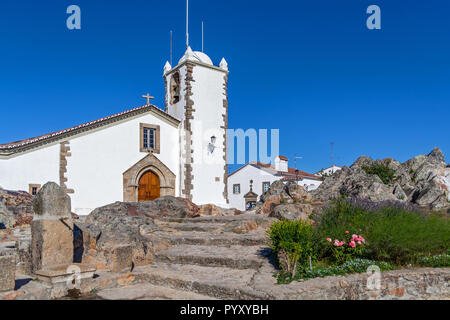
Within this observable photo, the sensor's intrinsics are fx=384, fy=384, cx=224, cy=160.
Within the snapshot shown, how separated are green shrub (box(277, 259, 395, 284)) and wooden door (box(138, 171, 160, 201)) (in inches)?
591

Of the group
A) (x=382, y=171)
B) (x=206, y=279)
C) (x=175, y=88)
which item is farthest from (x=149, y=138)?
(x=206, y=279)

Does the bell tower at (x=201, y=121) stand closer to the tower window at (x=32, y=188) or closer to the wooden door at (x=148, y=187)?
the wooden door at (x=148, y=187)

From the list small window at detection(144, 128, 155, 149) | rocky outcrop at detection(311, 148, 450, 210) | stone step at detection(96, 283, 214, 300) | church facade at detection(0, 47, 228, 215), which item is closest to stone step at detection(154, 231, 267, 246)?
stone step at detection(96, 283, 214, 300)

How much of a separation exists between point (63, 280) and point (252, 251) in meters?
3.93

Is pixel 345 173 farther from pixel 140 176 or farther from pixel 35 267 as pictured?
pixel 35 267

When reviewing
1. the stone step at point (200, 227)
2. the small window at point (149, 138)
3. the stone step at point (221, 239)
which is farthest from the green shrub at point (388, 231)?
the small window at point (149, 138)

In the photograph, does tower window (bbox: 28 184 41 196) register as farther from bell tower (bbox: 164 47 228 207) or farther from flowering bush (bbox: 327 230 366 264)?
flowering bush (bbox: 327 230 366 264)

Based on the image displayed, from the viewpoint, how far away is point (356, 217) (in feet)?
26.0

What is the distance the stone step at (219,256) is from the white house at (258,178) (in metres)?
31.6

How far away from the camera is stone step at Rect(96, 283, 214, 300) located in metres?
6.16

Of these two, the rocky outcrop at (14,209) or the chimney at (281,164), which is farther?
the chimney at (281,164)

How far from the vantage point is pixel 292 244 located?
636cm

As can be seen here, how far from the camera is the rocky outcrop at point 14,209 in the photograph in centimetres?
1233

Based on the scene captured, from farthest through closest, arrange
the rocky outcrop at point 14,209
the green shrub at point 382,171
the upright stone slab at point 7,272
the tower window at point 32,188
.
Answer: the green shrub at point 382,171, the tower window at point 32,188, the rocky outcrop at point 14,209, the upright stone slab at point 7,272
